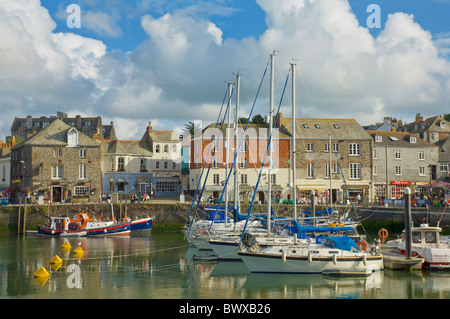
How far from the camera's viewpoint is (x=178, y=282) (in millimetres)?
22969

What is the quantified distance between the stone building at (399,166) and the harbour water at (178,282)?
33052 millimetres

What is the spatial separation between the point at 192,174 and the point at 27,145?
19.0 meters

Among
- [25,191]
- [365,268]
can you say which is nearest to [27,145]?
[25,191]

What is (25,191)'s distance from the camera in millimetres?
53969

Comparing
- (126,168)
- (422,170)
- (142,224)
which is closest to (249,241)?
(142,224)

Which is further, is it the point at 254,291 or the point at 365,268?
the point at 365,268

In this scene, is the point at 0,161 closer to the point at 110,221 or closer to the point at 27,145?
the point at 27,145

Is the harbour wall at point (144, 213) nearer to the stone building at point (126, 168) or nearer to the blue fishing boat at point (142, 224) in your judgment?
the blue fishing boat at point (142, 224)

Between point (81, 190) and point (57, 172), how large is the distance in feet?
11.1

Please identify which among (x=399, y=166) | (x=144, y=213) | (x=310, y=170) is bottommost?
(x=144, y=213)

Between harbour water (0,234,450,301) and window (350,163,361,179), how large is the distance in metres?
29.2

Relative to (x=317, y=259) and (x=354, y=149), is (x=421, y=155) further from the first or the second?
(x=317, y=259)

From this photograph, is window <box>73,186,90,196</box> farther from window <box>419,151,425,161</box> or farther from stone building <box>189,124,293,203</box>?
window <box>419,151,425,161</box>

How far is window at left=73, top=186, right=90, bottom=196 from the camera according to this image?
55.2 meters
